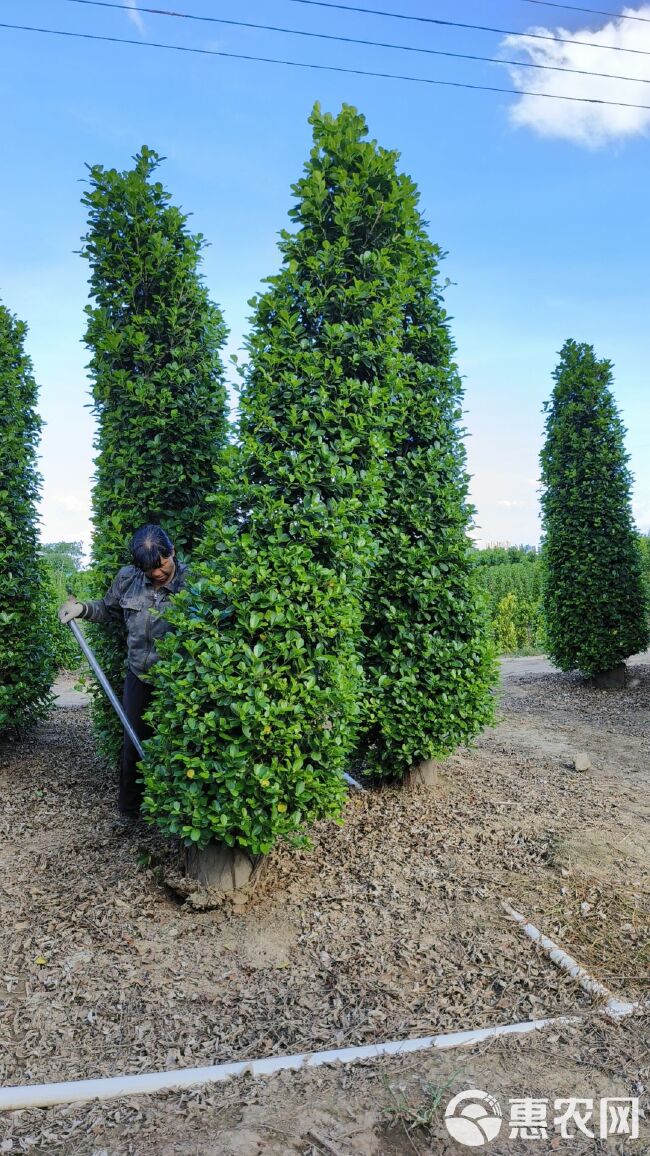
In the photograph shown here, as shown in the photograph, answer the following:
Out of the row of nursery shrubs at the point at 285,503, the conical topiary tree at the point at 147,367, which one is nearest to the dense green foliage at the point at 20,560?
the row of nursery shrubs at the point at 285,503

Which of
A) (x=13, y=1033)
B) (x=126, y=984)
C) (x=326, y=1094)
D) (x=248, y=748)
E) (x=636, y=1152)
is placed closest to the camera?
(x=636, y=1152)

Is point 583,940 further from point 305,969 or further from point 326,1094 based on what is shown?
point 326,1094

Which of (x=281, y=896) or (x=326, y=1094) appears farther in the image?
(x=281, y=896)

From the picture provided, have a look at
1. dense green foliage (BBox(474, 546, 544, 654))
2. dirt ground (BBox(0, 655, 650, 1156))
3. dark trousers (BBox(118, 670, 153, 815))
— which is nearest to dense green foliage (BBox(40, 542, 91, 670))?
dark trousers (BBox(118, 670, 153, 815))

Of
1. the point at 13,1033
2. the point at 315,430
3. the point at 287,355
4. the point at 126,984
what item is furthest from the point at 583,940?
the point at 287,355

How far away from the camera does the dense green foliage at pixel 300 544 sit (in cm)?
375

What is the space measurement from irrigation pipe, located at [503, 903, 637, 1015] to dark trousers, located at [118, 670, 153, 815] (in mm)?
2379

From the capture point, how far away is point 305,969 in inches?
139

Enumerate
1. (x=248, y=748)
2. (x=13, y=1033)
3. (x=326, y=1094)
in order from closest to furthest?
(x=326, y=1094) < (x=13, y=1033) < (x=248, y=748)

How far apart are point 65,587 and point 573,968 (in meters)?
14.7

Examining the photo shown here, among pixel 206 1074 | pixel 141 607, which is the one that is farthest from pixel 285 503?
pixel 206 1074

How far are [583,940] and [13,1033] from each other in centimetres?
273

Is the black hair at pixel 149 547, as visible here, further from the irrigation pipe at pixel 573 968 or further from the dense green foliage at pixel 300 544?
the irrigation pipe at pixel 573 968

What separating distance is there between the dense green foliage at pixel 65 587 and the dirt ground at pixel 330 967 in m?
1.72
